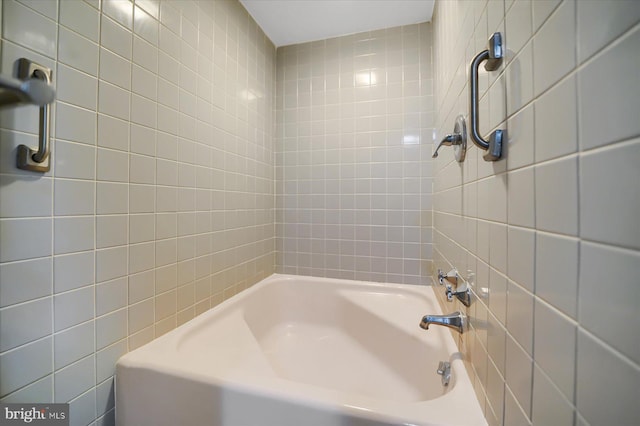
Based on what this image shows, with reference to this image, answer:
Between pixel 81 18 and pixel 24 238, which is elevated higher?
pixel 81 18

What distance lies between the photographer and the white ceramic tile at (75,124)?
2.18 feet

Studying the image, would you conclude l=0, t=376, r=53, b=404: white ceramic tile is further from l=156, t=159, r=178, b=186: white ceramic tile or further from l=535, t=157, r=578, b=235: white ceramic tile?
l=535, t=157, r=578, b=235: white ceramic tile

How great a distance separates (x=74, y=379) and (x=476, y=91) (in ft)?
4.34

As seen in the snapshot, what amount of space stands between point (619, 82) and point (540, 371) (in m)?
0.42

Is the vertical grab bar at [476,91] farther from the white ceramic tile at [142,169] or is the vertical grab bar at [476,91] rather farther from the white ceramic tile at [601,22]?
the white ceramic tile at [142,169]

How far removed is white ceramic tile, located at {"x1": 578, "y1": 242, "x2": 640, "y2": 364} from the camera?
0.24m

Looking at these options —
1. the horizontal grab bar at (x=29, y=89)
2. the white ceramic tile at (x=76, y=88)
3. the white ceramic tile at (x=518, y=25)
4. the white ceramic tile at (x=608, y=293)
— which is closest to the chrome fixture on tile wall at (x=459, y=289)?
the white ceramic tile at (x=608, y=293)

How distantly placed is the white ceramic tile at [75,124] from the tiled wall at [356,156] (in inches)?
48.3

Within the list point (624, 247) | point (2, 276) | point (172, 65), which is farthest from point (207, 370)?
point (172, 65)

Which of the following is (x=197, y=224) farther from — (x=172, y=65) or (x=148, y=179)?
(x=172, y=65)

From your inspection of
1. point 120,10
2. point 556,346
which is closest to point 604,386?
point 556,346

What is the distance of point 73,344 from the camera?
0.69 m

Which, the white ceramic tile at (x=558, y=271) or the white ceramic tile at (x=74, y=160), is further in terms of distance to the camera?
the white ceramic tile at (x=74, y=160)

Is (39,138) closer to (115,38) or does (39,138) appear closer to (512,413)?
(115,38)
